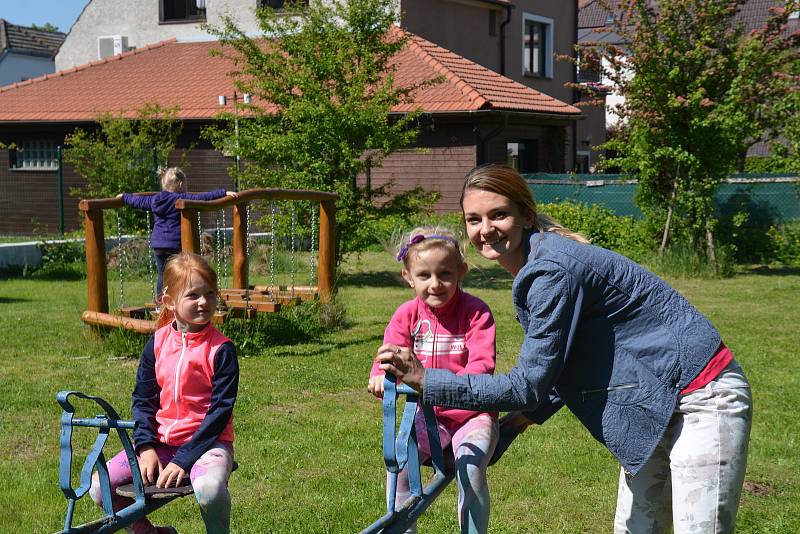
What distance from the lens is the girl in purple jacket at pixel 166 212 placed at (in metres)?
10.0

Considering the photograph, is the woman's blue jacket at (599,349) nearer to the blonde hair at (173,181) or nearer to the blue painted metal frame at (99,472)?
the blue painted metal frame at (99,472)

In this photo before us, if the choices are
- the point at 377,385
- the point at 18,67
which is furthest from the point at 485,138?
the point at 18,67

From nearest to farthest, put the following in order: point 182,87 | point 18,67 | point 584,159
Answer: point 182,87
point 584,159
point 18,67

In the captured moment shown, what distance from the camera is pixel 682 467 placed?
3010 millimetres

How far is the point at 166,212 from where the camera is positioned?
10.1 metres

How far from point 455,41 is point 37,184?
1155cm

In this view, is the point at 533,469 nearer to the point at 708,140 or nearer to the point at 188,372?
the point at 188,372

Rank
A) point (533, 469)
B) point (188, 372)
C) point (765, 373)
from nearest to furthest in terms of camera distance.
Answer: point (188, 372) → point (533, 469) → point (765, 373)

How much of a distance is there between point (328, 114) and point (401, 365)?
11378mm

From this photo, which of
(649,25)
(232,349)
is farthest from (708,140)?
(232,349)

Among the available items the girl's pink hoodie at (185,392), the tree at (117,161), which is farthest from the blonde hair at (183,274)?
the tree at (117,161)

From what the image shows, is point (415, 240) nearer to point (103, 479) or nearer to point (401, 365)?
point (401, 365)

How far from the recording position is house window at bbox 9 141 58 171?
85.1ft

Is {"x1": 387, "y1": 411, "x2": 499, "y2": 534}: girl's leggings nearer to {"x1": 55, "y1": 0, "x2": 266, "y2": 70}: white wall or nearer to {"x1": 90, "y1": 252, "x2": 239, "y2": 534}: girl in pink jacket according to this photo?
{"x1": 90, "y1": 252, "x2": 239, "y2": 534}: girl in pink jacket
